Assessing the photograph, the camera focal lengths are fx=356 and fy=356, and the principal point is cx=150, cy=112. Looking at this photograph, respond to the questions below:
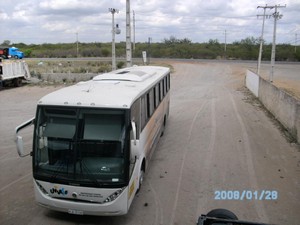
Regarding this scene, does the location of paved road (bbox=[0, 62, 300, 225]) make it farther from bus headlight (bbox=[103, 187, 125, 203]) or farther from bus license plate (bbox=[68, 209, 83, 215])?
bus headlight (bbox=[103, 187, 125, 203])

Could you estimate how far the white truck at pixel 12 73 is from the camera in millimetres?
27734

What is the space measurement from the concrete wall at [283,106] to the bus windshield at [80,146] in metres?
8.40

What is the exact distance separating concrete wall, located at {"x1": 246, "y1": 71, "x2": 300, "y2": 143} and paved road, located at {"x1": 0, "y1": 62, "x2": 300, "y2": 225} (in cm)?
50

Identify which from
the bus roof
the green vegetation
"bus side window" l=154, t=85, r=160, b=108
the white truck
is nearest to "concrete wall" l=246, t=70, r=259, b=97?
"bus side window" l=154, t=85, r=160, b=108

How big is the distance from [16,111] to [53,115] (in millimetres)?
13760

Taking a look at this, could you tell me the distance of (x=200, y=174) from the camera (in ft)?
32.8

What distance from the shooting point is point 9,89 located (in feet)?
94.2

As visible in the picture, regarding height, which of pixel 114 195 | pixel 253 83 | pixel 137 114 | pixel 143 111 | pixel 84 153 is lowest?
pixel 114 195

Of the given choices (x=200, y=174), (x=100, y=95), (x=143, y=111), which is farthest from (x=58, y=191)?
(x=200, y=174)

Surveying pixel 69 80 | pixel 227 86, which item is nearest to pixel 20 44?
pixel 69 80

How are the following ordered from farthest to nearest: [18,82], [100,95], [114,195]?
1. [18,82]
2. [100,95]
3. [114,195]

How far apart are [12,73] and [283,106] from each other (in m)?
21.8

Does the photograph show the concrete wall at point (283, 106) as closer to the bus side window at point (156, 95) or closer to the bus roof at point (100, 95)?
the bus side window at point (156, 95)

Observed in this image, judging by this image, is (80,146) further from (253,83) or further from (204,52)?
(204,52)
